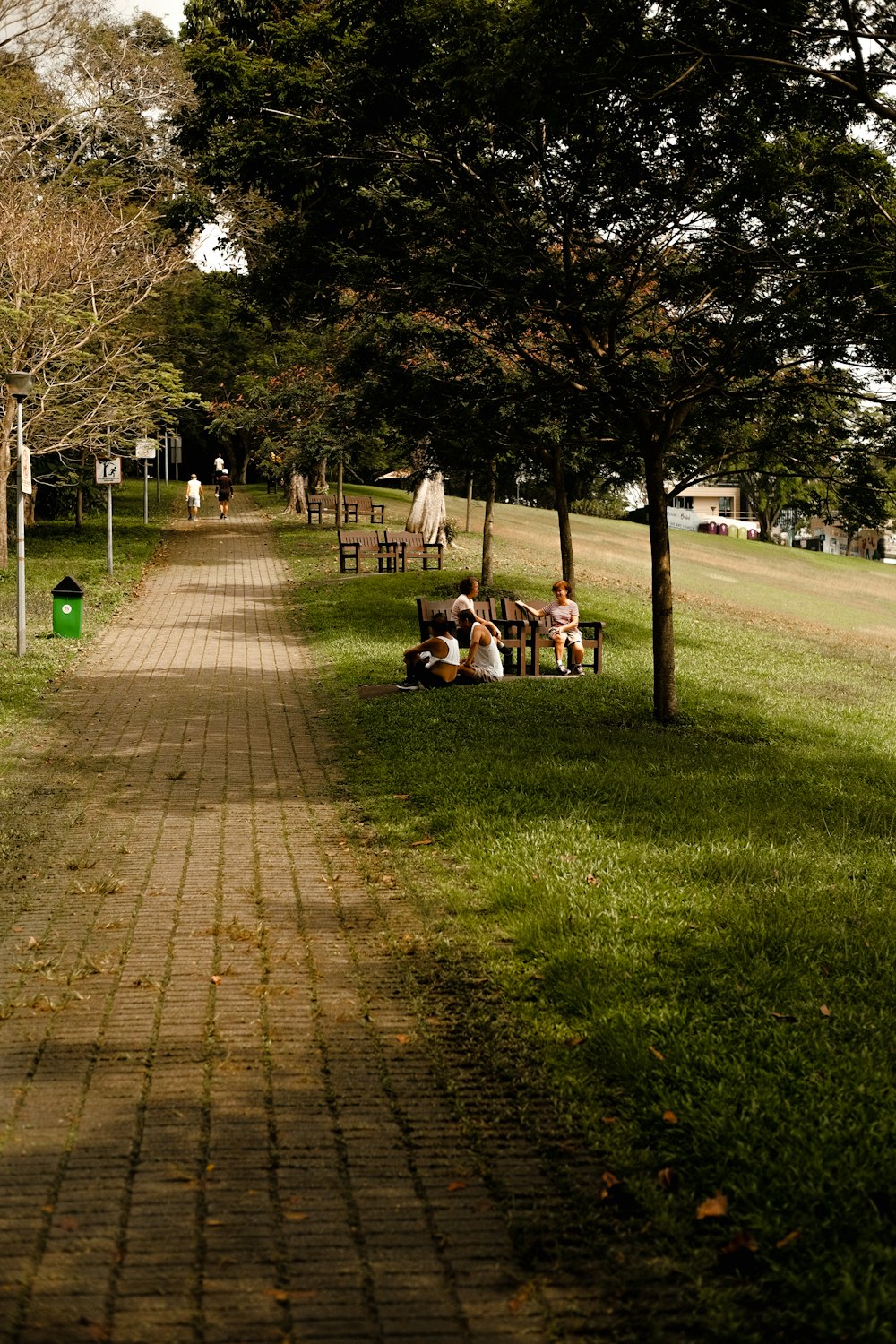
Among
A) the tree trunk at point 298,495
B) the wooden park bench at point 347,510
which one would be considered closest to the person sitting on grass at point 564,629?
the wooden park bench at point 347,510

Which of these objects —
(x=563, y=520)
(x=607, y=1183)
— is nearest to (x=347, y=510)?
(x=563, y=520)

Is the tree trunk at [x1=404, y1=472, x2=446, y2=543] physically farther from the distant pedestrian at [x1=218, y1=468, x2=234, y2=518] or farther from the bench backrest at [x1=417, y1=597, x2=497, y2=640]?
the bench backrest at [x1=417, y1=597, x2=497, y2=640]

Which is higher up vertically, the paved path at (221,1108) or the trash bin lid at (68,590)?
the trash bin lid at (68,590)

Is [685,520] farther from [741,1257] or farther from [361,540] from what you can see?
[741,1257]

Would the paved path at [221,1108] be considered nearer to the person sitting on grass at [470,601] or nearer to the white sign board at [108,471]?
the person sitting on grass at [470,601]

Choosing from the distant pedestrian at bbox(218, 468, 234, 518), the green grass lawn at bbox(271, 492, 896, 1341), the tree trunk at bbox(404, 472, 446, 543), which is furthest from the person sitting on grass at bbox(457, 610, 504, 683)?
the distant pedestrian at bbox(218, 468, 234, 518)

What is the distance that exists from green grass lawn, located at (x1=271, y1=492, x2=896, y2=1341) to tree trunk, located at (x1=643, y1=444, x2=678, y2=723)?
35 cm

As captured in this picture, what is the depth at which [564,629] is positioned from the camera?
16219 millimetres

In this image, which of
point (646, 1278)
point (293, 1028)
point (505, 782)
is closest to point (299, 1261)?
point (646, 1278)

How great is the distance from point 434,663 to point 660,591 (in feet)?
9.49

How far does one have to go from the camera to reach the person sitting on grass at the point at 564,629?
53.0ft

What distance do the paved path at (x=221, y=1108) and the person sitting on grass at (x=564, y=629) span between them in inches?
289

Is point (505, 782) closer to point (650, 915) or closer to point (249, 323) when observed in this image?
point (650, 915)

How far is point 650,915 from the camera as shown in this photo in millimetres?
6531
